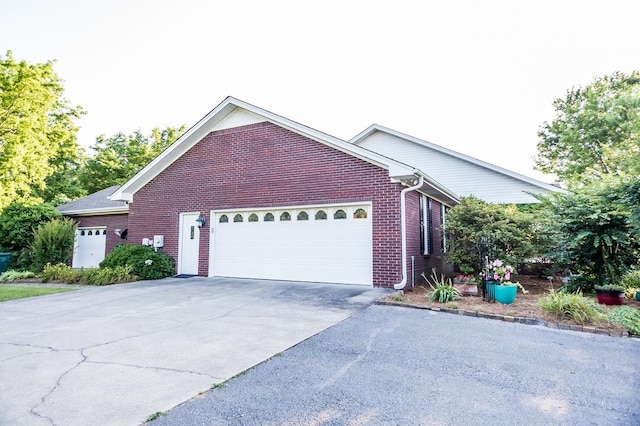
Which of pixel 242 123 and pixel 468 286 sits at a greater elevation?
pixel 242 123

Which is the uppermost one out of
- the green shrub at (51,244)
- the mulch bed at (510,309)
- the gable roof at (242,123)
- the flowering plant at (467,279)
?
the gable roof at (242,123)

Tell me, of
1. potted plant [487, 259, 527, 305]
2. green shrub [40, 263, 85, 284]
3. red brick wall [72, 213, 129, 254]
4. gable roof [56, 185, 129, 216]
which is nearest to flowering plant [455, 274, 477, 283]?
potted plant [487, 259, 527, 305]

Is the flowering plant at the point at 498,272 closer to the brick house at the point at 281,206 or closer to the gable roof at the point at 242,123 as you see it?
the brick house at the point at 281,206

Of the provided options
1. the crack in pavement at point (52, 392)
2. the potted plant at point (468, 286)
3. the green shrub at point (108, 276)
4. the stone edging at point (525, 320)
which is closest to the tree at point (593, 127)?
the potted plant at point (468, 286)

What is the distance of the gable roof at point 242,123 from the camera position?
8.33m

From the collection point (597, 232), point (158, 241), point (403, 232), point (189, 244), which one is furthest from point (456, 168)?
point (158, 241)

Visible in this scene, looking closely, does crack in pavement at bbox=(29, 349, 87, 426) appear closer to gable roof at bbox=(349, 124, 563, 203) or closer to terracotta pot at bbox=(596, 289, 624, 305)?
terracotta pot at bbox=(596, 289, 624, 305)

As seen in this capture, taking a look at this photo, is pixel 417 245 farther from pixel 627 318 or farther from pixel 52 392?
pixel 52 392

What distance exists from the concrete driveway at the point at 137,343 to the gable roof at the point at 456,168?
10227 millimetres

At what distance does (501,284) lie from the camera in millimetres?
6656

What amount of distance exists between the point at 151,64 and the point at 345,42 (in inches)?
273

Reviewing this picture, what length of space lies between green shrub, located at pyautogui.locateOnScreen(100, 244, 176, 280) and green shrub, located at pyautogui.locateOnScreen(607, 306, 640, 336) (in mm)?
11183

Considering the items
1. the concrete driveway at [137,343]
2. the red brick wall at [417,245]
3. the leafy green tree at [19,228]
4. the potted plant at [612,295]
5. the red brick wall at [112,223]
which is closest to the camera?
the concrete driveway at [137,343]

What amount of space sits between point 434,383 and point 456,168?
582 inches
